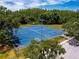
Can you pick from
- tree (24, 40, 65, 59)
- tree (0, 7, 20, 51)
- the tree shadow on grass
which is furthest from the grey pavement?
tree (0, 7, 20, 51)

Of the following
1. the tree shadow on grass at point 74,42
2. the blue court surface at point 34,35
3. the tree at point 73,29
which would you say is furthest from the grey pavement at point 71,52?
the blue court surface at point 34,35

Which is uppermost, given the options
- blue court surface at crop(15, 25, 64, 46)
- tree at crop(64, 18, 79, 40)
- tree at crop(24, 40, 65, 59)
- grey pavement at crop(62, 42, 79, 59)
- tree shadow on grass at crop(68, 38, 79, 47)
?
tree at crop(24, 40, 65, 59)

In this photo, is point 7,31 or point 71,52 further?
point 7,31

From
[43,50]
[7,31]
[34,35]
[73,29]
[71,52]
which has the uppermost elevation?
[43,50]

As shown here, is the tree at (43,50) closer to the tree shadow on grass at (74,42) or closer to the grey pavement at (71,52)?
the grey pavement at (71,52)

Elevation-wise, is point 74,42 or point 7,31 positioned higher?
point 7,31

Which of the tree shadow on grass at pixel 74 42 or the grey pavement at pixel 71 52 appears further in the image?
the tree shadow on grass at pixel 74 42

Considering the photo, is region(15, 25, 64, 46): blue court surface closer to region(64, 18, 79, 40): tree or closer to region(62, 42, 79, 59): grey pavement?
region(64, 18, 79, 40): tree

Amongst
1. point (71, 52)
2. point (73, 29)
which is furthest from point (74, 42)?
point (71, 52)

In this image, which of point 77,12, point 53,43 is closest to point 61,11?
point 77,12

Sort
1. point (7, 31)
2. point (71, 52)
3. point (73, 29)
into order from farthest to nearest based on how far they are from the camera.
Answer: point (7, 31) < point (73, 29) < point (71, 52)

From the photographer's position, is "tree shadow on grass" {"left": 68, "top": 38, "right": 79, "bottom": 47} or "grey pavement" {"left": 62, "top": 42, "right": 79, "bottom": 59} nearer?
"grey pavement" {"left": 62, "top": 42, "right": 79, "bottom": 59}

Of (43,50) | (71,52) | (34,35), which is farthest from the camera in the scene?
(34,35)

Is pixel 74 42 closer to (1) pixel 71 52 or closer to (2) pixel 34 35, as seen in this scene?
(1) pixel 71 52
